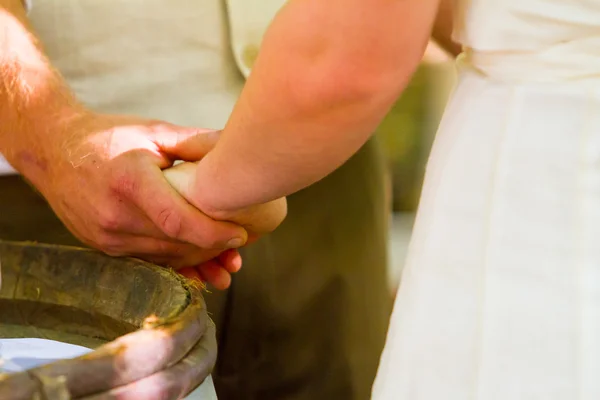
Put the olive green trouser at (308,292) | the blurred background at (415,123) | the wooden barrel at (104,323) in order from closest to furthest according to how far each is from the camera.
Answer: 1. the wooden barrel at (104,323)
2. the olive green trouser at (308,292)
3. the blurred background at (415,123)

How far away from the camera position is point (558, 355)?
37 centimetres

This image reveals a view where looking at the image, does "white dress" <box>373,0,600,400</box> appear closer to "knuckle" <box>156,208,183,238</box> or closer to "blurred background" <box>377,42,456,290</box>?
"knuckle" <box>156,208,183,238</box>

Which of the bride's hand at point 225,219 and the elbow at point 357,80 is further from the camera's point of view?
the bride's hand at point 225,219

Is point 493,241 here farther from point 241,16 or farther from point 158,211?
point 241,16

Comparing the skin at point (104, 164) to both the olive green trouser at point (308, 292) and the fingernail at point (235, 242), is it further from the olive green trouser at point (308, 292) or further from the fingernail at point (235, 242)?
the olive green trouser at point (308, 292)

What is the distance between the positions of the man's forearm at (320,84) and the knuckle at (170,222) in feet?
0.30

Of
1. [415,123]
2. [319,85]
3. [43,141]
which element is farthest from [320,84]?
[415,123]

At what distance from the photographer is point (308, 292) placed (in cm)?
78

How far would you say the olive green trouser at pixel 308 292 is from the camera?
750mm

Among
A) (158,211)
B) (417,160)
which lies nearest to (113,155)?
(158,211)

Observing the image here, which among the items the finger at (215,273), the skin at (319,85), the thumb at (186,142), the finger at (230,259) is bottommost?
the finger at (215,273)

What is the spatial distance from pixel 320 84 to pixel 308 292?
442mm

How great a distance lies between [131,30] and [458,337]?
1.54ft

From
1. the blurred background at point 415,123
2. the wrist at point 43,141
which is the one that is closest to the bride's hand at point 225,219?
the wrist at point 43,141
